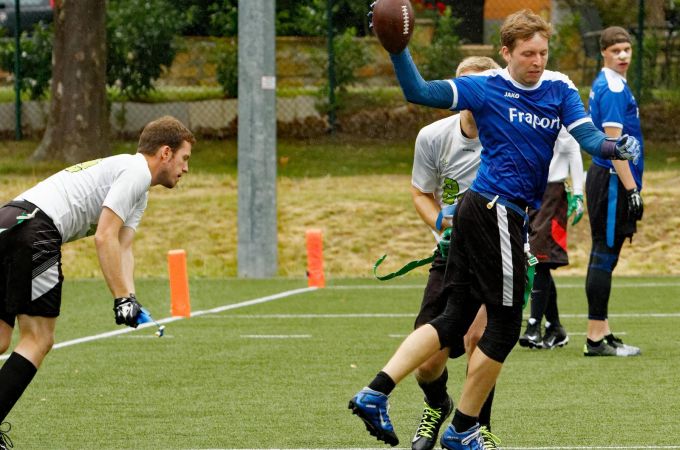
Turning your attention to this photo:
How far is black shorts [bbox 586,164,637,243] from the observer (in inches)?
380

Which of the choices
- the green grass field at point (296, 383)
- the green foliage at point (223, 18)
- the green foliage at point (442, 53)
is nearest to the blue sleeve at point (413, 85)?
the green grass field at point (296, 383)

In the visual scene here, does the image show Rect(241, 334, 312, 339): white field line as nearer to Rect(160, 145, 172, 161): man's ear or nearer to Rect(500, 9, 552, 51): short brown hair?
Rect(160, 145, 172, 161): man's ear

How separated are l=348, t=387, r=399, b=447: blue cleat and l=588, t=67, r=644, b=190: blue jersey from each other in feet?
11.7

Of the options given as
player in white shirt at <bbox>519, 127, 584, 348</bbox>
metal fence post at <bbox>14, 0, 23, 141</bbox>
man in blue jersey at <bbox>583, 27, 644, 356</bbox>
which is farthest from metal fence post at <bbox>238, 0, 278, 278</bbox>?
metal fence post at <bbox>14, 0, 23, 141</bbox>

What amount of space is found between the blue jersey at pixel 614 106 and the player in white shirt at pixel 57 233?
3.41m

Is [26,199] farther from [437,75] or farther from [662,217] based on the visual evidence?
[437,75]

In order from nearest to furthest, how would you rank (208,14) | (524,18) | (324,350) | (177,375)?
(524,18)
(177,375)
(324,350)
(208,14)

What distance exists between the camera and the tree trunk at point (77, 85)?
2059cm

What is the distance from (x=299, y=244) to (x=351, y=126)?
576 cm

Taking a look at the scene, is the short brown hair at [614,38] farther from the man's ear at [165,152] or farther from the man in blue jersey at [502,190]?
the man's ear at [165,152]

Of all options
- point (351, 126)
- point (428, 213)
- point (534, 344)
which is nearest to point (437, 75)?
point (351, 126)

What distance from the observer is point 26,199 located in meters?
6.84

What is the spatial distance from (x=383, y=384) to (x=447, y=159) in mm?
1364

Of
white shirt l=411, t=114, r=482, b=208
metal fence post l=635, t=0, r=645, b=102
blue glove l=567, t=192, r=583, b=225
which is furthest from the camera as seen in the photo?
metal fence post l=635, t=0, r=645, b=102
